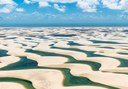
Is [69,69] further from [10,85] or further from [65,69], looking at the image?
[10,85]

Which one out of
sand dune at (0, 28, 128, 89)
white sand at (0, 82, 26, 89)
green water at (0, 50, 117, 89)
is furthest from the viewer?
green water at (0, 50, 117, 89)

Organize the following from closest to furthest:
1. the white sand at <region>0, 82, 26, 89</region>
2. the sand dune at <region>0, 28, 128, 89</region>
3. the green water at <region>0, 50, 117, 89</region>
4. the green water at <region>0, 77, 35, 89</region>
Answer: the white sand at <region>0, 82, 26, 89</region> → the green water at <region>0, 77, 35, 89</region> → the sand dune at <region>0, 28, 128, 89</region> → the green water at <region>0, 50, 117, 89</region>

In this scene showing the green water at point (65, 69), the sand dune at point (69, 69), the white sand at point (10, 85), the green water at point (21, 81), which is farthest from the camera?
the green water at point (65, 69)

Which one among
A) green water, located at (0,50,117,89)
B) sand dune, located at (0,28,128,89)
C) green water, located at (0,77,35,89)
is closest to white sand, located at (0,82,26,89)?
sand dune, located at (0,28,128,89)

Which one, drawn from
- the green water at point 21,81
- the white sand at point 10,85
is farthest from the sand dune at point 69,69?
the green water at point 21,81

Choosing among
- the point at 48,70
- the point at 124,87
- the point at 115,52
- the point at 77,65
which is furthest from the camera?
the point at 115,52

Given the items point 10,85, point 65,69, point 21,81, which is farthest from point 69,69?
point 10,85

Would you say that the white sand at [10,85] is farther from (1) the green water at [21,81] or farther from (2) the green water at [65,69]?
(2) the green water at [65,69]

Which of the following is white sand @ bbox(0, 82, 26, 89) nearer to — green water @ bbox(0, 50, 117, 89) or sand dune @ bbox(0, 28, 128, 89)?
sand dune @ bbox(0, 28, 128, 89)

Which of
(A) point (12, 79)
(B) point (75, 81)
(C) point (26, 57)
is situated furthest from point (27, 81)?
(C) point (26, 57)

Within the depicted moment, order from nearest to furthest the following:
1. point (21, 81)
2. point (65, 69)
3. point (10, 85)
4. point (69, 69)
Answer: point (10, 85) → point (21, 81) → point (69, 69) → point (65, 69)

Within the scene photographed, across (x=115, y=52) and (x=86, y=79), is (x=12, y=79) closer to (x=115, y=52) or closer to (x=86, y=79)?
(x=86, y=79)
